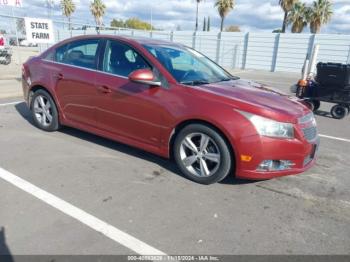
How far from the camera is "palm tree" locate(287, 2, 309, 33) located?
3325 cm

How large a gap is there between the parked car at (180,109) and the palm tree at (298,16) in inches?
1311

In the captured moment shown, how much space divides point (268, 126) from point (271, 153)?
29 centimetres

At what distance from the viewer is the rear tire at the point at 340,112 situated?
25.4ft

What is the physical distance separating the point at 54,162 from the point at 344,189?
3622mm

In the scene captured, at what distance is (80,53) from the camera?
15.5ft

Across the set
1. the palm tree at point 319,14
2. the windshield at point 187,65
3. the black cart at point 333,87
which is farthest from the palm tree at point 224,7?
the windshield at point 187,65

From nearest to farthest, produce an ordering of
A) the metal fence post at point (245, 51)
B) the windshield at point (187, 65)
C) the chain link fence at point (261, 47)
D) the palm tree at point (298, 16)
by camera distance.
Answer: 1. the windshield at point (187, 65)
2. the chain link fence at point (261, 47)
3. the metal fence post at point (245, 51)
4. the palm tree at point (298, 16)

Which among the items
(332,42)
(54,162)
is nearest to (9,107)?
(54,162)

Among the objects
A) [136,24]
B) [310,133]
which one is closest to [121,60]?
[310,133]

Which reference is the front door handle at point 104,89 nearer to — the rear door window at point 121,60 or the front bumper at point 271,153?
the rear door window at point 121,60

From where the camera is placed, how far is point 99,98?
14.1ft

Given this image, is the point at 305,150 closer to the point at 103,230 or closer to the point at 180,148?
the point at 180,148

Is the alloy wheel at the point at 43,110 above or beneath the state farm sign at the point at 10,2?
beneath

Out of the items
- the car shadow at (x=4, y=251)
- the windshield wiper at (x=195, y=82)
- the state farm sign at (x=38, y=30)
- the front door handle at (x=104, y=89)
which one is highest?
the state farm sign at (x=38, y=30)
